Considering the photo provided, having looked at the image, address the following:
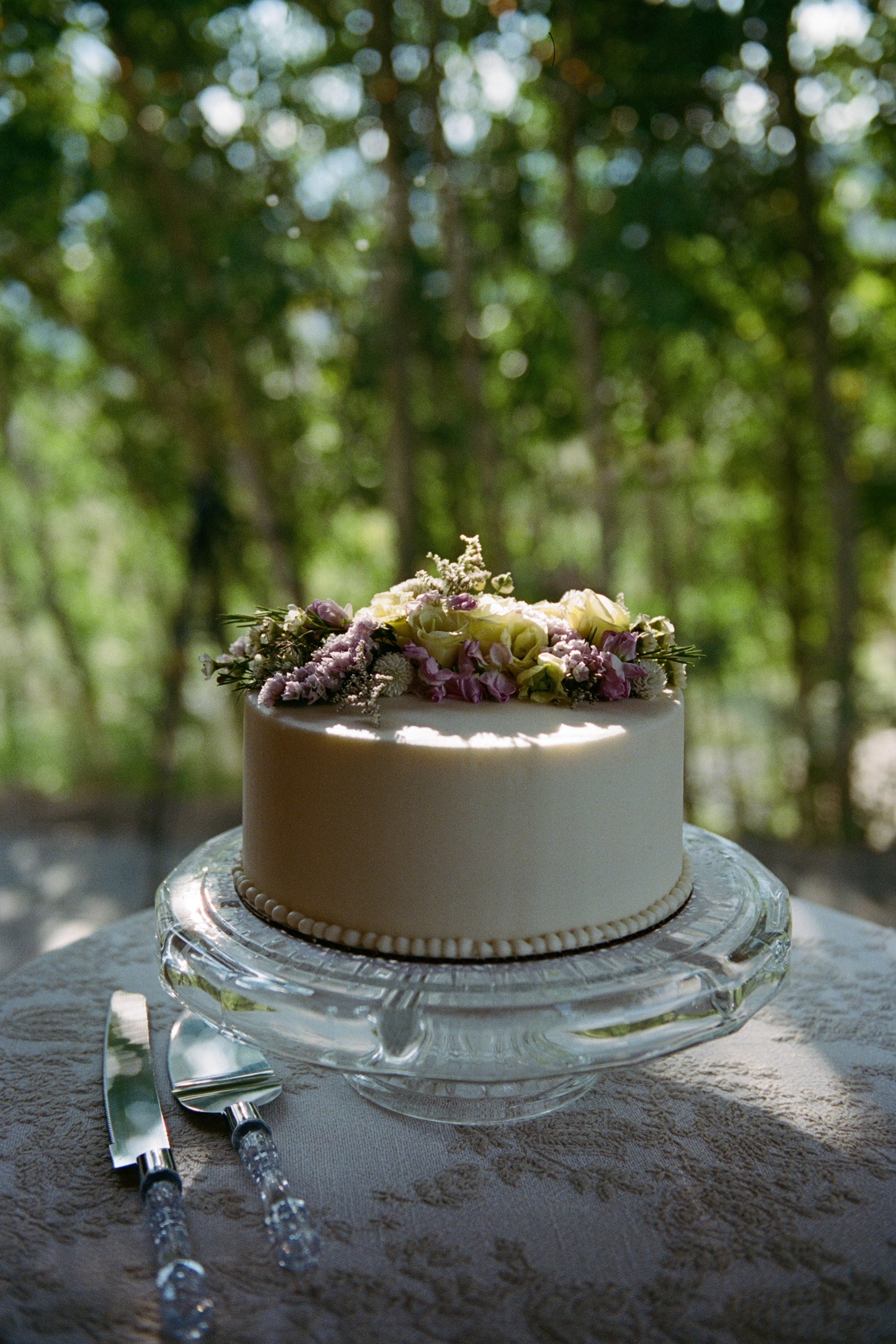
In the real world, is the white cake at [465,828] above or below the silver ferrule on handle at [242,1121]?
above

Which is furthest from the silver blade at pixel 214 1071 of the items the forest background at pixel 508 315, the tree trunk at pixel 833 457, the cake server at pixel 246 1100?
the tree trunk at pixel 833 457

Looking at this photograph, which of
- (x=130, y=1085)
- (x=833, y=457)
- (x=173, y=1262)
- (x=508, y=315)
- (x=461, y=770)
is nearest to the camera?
(x=173, y=1262)

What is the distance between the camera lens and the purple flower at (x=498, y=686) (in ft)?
4.91

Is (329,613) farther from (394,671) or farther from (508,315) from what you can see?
(508,315)

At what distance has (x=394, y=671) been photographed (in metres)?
1.50

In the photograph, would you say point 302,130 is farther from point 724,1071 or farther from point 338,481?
point 724,1071

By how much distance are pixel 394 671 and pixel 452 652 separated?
9 centimetres

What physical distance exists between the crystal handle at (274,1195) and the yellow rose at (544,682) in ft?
2.21

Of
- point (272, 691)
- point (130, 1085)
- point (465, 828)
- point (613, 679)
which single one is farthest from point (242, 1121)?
point (613, 679)

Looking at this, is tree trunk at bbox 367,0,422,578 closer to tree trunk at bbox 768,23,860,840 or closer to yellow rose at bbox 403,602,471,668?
tree trunk at bbox 768,23,860,840

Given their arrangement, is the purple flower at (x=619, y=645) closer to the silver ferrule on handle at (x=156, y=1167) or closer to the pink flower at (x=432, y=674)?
the pink flower at (x=432, y=674)

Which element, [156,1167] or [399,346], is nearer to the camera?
[156,1167]

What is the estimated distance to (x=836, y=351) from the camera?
487cm

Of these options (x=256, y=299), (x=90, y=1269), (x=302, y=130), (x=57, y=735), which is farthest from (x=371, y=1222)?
(x=57, y=735)
